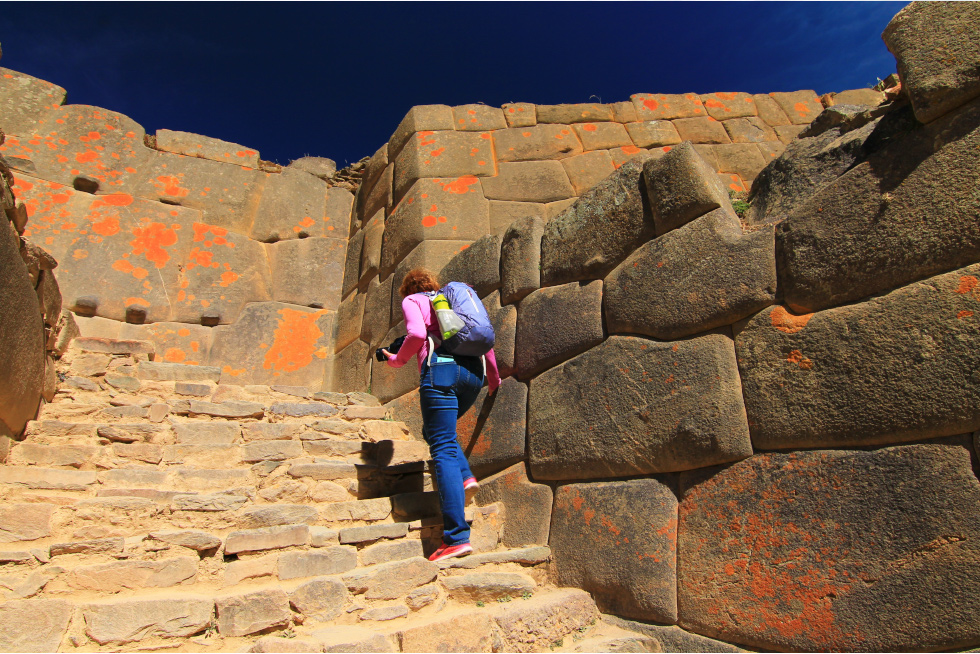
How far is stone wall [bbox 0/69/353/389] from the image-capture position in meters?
5.52

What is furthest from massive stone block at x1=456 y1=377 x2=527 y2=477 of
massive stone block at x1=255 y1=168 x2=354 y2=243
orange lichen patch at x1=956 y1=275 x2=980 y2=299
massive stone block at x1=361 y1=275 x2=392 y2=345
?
massive stone block at x1=255 y1=168 x2=354 y2=243

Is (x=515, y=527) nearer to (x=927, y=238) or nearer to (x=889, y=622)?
(x=889, y=622)

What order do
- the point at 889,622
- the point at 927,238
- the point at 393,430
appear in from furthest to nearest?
the point at 393,430 → the point at 927,238 → the point at 889,622

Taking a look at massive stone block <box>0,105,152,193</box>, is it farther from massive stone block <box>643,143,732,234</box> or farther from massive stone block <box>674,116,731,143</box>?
massive stone block <box>674,116,731,143</box>

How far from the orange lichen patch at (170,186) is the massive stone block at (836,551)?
5.98m

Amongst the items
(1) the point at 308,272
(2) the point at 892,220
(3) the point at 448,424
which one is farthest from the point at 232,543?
(1) the point at 308,272

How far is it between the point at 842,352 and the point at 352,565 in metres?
2.17

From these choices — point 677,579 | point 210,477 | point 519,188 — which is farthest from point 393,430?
point 519,188

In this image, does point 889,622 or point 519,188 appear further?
point 519,188

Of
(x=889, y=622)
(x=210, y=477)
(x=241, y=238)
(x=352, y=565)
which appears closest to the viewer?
(x=889, y=622)

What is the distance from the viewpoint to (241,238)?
6.31 m

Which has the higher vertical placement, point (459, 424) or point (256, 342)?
point (256, 342)

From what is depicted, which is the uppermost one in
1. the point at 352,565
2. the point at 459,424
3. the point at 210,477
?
the point at 459,424

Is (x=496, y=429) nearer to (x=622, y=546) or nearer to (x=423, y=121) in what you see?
(x=622, y=546)
